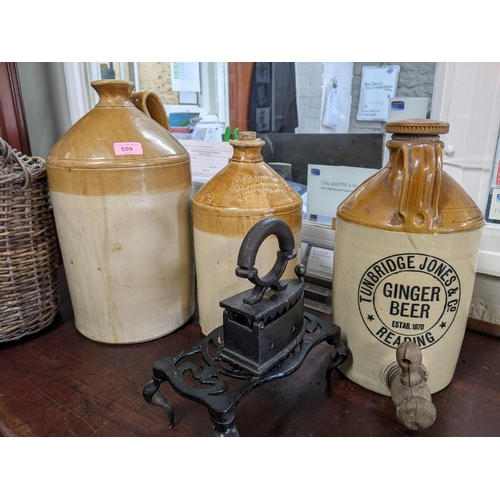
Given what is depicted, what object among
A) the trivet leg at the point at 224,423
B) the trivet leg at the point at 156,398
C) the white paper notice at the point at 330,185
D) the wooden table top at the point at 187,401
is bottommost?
the wooden table top at the point at 187,401

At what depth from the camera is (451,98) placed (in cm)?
82

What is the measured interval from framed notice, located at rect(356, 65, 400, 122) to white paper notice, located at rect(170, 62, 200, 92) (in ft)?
3.97

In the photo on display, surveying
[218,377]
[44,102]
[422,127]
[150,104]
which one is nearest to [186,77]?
[44,102]

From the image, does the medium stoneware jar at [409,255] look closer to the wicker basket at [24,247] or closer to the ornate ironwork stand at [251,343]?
the ornate ironwork stand at [251,343]

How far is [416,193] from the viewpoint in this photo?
0.58 m

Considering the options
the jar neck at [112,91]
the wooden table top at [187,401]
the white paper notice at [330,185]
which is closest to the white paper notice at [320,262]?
the white paper notice at [330,185]

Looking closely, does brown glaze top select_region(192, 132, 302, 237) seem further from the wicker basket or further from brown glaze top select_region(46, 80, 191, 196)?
the wicker basket

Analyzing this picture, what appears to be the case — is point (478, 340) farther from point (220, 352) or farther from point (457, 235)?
point (220, 352)

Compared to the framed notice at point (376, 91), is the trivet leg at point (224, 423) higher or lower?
lower

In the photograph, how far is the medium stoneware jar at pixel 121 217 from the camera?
782mm

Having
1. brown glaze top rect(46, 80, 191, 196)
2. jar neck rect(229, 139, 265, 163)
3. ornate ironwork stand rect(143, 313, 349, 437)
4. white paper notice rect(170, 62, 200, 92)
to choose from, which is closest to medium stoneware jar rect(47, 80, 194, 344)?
brown glaze top rect(46, 80, 191, 196)

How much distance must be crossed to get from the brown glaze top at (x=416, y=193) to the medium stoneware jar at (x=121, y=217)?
1.28 feet

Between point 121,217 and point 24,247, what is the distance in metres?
0.22

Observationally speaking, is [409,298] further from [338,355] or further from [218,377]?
[218,377]
